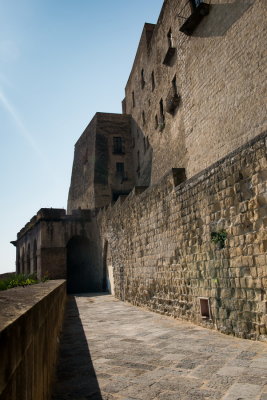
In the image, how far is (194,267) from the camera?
6.87 metres

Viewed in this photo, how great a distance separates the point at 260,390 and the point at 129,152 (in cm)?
2604

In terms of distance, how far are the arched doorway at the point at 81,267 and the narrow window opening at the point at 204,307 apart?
1417 centimetres

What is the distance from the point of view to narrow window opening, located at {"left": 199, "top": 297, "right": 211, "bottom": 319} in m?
6.24

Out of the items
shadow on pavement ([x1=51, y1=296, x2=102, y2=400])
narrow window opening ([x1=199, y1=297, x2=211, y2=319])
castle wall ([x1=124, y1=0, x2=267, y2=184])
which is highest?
castle wall ([x1=124, y1=0, x2=267, y2=184])

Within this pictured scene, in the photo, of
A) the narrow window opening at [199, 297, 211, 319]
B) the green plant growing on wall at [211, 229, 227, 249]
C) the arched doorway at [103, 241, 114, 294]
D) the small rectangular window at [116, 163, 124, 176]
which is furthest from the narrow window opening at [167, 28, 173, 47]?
the narrow window opening at [199, 297, 211, 319]

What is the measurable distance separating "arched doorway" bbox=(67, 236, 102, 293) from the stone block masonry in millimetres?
11177

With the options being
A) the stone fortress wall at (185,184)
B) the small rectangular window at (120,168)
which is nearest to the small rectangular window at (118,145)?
the stone fortress wall at (185,184)

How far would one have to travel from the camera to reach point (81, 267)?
920 inches

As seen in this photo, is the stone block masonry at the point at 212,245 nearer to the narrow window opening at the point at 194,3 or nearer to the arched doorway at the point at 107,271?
the arched doorway at the point at 107,271

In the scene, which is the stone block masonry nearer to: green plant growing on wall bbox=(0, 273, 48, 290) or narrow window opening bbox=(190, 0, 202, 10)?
green plant growing on wall bbox=(0, 273, 48, 290)

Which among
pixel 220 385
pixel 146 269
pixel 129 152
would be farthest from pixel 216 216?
pixel 129 152

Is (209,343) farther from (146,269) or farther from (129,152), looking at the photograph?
(129,152)

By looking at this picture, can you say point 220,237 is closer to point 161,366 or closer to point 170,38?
point 161,366

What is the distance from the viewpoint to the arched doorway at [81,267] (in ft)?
70.0
